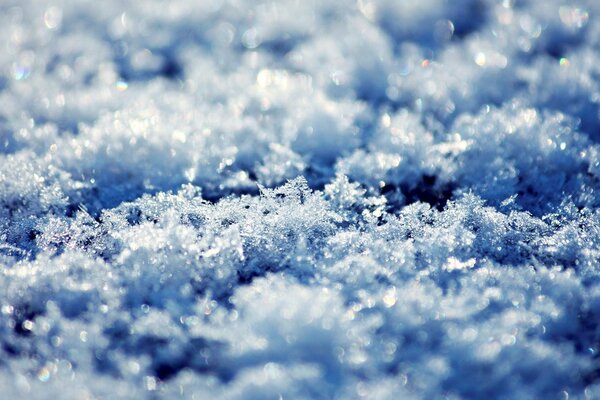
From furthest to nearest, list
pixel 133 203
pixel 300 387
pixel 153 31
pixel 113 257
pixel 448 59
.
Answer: pixel 153 31 → pixel 448 59 → pixel 133 203 → pixel 113 257 → pixel 300 387

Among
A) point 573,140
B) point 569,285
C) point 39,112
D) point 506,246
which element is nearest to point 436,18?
point 573,140

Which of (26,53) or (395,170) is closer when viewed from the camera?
(395,170)

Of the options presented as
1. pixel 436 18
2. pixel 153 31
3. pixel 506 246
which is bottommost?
pixel 506 246

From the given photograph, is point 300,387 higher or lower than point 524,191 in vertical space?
lower

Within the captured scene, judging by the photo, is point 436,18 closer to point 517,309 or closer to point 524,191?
point 524,191

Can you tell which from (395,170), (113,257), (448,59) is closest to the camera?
(113,257)

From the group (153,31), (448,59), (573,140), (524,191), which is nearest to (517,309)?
(524,191)
